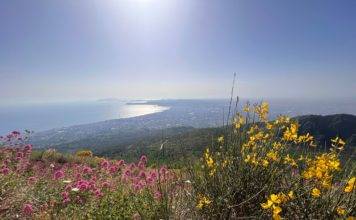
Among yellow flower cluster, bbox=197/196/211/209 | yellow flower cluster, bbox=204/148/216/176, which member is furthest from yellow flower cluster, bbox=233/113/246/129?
yellow flower cluster, bbox=197/196/211/209

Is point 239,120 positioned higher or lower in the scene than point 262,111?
lower

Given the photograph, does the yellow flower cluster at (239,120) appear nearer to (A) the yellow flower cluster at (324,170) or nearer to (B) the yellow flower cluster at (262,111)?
(B) the yellow flower cluster at (262,111)

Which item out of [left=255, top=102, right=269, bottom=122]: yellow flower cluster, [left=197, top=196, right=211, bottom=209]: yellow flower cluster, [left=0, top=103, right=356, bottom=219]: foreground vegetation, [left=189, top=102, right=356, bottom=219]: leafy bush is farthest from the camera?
[left=255, top=102, right=269, bottom=122]: yellow flower cluster

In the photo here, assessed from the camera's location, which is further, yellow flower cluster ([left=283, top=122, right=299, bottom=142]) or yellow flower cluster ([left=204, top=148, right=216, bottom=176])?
yellow flower cluster ([left=204, top=148, right=216, bottom=176])

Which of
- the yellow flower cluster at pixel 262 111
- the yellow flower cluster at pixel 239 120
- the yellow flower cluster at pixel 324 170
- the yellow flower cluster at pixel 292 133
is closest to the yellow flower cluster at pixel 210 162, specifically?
the yellow flower cluster at pixel 239 120

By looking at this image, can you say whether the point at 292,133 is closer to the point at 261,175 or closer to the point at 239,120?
the point at 261,175

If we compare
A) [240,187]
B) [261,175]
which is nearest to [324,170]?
[261,175]

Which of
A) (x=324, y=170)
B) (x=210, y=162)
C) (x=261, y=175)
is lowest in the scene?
(x=261, y=175)

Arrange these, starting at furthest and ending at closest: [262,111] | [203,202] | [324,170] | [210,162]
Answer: [262,111] → [210,162] → [203,202] → [324,170]

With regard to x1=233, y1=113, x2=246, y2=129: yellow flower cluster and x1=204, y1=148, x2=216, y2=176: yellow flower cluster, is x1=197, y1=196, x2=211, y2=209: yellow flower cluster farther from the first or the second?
x1=233, y1=113, x2=246, y2=129: yellow flower cluster

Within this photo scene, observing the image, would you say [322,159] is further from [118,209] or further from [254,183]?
[118,209]
